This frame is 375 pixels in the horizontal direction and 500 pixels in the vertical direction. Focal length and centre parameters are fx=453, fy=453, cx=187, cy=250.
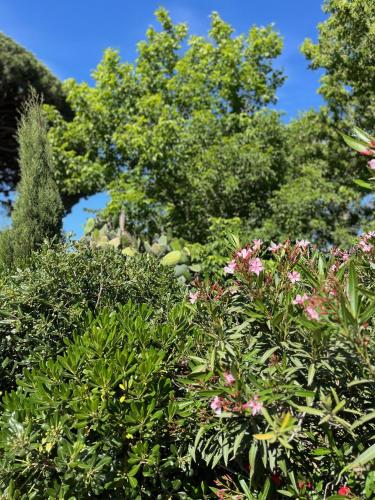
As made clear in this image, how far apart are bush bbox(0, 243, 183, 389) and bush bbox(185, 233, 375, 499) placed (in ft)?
3.76


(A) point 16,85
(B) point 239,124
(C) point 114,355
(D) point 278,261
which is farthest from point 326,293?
(A) point 16,85

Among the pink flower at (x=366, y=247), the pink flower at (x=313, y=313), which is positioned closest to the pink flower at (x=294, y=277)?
the pink flower at (x=313, y=313)

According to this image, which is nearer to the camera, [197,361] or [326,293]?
[326,293]

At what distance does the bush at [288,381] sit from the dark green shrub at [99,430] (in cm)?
20

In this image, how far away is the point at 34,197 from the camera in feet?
21.4

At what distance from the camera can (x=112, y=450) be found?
2299 millimetres

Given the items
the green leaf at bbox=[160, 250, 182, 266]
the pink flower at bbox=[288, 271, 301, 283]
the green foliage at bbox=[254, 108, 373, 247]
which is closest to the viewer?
the pink flower at bbox=[288, 271, 301, 283]

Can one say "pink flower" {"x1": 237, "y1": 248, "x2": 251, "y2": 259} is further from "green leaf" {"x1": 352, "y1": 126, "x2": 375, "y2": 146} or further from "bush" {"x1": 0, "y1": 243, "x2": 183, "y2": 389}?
"bush" {"x1": 0, "y1": 243, "x2": 183, "y2": 389}

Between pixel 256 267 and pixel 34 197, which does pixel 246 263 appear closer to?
pixel 256 267

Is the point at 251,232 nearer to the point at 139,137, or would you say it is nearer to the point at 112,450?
the point at 139,137

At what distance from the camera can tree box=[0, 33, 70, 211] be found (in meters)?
18.9

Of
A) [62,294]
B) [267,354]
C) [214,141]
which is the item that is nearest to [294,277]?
[267,354]

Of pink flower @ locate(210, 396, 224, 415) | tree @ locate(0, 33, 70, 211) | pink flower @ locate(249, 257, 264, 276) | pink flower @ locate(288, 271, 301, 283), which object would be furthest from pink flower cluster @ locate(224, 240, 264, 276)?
tree @ locate(0, 33, 70, 211)

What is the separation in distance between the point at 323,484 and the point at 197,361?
83 centimetres
